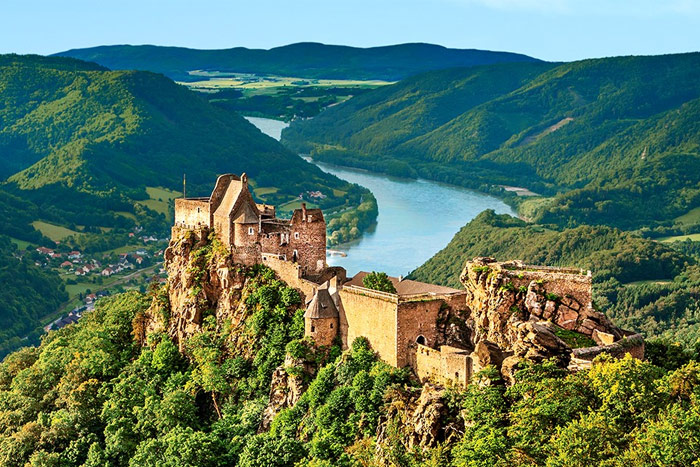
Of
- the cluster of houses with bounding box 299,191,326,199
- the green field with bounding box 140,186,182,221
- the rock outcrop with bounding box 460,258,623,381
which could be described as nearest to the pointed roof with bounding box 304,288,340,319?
the rock outcrop with bounding box 460,258,623,381

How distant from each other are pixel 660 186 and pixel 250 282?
122 metres

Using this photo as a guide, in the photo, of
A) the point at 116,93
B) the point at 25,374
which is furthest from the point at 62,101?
the point at 25,374

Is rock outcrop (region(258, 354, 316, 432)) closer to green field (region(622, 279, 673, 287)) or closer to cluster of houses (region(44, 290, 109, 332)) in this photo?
green field (region(622, 279, 673, 287))

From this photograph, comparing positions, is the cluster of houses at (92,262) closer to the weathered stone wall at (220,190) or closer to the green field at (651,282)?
the green field at (651,282)

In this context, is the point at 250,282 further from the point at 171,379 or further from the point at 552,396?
the point at 552,396

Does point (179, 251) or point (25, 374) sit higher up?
point (179, 251)

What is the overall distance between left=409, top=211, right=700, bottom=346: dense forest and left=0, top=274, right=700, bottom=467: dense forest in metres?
40.2

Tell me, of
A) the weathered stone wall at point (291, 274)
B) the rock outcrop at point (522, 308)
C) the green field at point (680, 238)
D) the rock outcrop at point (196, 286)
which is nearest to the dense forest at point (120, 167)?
the green field at point (680, 238)

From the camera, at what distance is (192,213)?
183ft

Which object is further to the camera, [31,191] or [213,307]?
[31,191]

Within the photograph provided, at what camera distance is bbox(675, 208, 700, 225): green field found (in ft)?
489

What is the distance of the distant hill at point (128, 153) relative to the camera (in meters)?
155

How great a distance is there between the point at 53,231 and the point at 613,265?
80.8m

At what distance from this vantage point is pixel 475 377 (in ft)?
126
